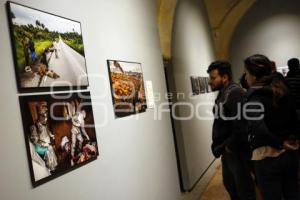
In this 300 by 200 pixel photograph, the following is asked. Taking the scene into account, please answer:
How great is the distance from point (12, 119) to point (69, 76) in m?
0.56

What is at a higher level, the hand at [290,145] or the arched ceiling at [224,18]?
the arched ceiling at [224,18]

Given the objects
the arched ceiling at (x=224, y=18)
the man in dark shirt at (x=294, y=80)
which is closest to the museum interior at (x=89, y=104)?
the man in dark shirt at (x=294, y=80)

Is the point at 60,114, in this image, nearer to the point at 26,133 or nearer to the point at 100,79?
the point at 26,133

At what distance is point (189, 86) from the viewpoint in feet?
19.9

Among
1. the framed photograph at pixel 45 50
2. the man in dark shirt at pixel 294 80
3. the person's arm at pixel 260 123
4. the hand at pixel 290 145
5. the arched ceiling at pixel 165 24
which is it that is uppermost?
the arched ceiling at pixel 165 24

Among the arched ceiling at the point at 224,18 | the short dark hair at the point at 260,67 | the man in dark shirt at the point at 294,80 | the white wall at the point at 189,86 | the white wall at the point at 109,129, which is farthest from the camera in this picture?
the arched ceiling at the point at 224,18

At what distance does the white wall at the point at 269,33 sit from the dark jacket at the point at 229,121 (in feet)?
23.7

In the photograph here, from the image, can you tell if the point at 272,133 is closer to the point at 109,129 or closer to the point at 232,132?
the point at 232,132

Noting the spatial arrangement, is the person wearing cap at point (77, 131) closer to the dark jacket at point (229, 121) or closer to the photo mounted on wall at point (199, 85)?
the dark jacket at point (229, 121)

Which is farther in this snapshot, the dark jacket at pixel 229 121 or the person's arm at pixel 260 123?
the dark jacket at pixel 229 121

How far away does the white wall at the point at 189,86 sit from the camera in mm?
5257

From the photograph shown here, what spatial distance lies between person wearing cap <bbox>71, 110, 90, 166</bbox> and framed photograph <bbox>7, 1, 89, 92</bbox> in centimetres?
19

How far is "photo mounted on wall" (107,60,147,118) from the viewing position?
8.63 ft

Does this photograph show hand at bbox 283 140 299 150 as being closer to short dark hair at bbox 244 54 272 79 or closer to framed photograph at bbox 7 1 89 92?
short dark hair at bbox 244 54 272 79
